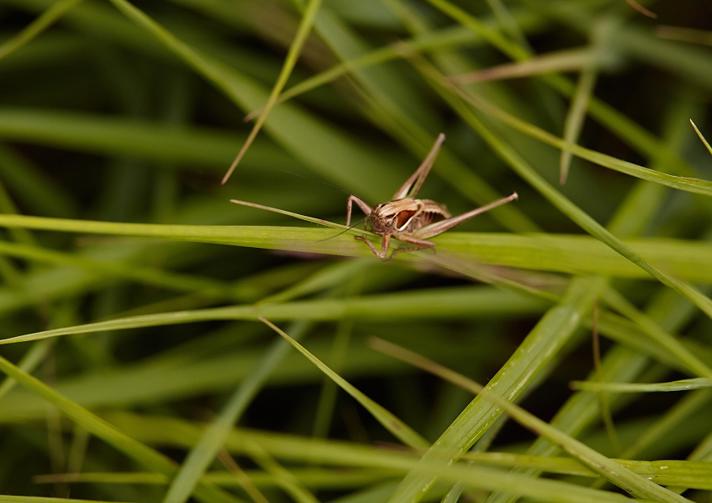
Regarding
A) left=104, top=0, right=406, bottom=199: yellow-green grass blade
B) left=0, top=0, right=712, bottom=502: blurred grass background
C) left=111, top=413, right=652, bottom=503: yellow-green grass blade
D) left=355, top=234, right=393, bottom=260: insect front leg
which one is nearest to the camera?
left=111, top=413, right=652, bottom=503: yellow-green grass blade

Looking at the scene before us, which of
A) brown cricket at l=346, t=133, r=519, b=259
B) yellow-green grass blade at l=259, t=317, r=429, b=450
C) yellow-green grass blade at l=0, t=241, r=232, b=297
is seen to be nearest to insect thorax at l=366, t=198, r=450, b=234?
brown cricket at l=346, t=133, r=519, b=259

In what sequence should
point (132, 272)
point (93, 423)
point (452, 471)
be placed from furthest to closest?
point (132, 272) → point (93, 423) → point (452, 471)

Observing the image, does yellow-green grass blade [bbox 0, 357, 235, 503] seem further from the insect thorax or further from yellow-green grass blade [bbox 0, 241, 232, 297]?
the insect thorax

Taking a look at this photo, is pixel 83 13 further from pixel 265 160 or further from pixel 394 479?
pixel 394 479

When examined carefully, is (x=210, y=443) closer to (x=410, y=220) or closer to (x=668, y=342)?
(x=410, y=220)

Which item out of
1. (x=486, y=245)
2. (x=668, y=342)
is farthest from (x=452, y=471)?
(x=668, y=342)

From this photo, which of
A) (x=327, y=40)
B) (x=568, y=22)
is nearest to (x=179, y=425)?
(x=327, y=40)

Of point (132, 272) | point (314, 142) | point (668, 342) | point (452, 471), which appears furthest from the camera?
point (314, 142)

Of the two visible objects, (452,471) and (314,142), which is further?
(314,142)
